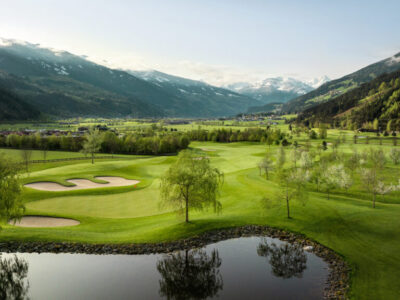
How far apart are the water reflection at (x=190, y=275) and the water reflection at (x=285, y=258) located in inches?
235

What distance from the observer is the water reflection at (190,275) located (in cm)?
2438

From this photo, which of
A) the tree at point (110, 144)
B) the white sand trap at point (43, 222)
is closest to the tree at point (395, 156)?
the white sand trap at point (43, 222)

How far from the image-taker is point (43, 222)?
41.2 m

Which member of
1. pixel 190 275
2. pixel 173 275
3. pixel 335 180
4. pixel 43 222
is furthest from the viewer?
pixel 335 180

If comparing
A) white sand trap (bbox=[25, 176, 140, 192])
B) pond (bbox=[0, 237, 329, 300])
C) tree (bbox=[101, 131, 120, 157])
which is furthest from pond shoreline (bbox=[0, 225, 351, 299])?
tree (bbox=[101, 131, 120, 157])

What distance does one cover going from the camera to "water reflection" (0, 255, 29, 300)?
2428 centimetres

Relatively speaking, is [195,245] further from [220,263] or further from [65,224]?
[65,224]

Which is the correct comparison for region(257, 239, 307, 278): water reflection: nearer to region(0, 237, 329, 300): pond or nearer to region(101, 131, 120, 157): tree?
region(0, 237, 329, 300): pond

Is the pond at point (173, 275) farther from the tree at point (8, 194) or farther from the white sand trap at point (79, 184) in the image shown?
the white sand trap at point (79, 184)

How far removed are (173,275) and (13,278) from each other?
52.4ft

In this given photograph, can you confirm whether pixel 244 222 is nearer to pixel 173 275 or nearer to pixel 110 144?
pixel 173 275

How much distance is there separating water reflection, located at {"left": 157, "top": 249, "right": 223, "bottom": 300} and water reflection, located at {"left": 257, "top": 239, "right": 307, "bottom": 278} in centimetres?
596

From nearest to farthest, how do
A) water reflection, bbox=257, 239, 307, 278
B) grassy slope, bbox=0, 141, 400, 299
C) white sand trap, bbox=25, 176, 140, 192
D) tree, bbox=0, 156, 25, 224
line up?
water reflection, bbox=257, 239, 307, 278 → grassy slope, bbox=0, 141, 400, 299 → tree, bbox=0, 156, 25, 224 → white sand trap, bbox=25, 176, 140, 192

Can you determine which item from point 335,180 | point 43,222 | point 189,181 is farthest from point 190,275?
point 335,180
